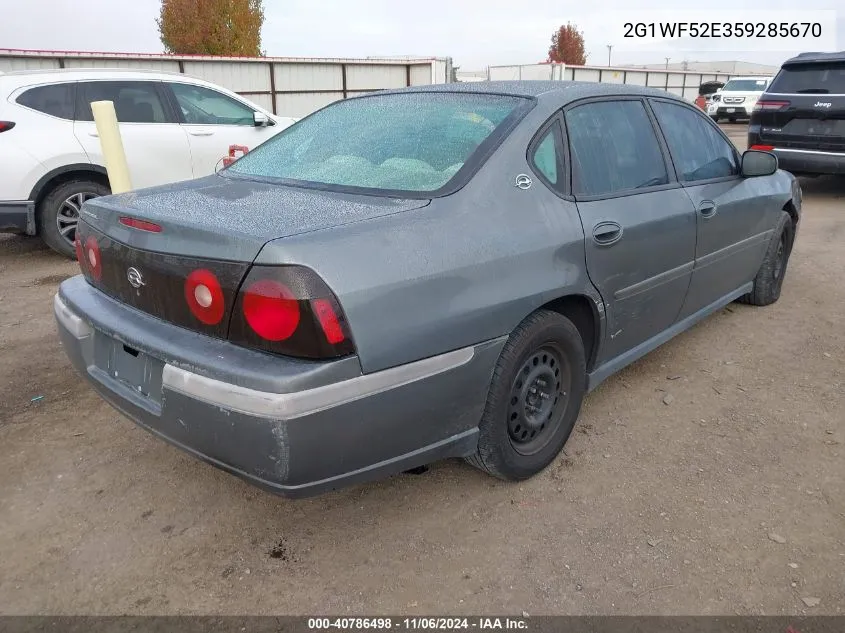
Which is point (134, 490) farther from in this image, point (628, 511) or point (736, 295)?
point (736, 295)

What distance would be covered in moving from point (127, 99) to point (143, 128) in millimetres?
316

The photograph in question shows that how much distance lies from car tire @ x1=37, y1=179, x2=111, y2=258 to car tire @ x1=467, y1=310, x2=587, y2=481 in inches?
198

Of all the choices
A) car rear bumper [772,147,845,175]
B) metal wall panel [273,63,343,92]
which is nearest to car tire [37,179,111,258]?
car rear bumper [772,147,845,175]

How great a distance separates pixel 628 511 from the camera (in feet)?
8.24

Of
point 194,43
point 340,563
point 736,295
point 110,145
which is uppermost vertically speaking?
point 194,43

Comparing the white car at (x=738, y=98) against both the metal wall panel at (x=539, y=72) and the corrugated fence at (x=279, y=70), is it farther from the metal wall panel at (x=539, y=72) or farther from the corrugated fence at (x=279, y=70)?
the corrugated fence at (x=279, y=70)

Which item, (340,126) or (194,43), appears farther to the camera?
(194,43)

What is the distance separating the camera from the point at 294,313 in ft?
6.08

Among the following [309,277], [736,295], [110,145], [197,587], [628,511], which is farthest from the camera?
[110,145]

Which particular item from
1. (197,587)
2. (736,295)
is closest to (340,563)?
(197,587)

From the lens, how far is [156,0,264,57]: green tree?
2673 cm

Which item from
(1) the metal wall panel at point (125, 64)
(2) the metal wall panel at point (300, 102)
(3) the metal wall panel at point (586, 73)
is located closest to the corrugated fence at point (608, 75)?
(3) the metal wall panel at point (586, 73)

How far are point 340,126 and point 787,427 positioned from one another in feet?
8.20

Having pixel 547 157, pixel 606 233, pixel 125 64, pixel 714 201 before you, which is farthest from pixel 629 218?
pixel 125 64
